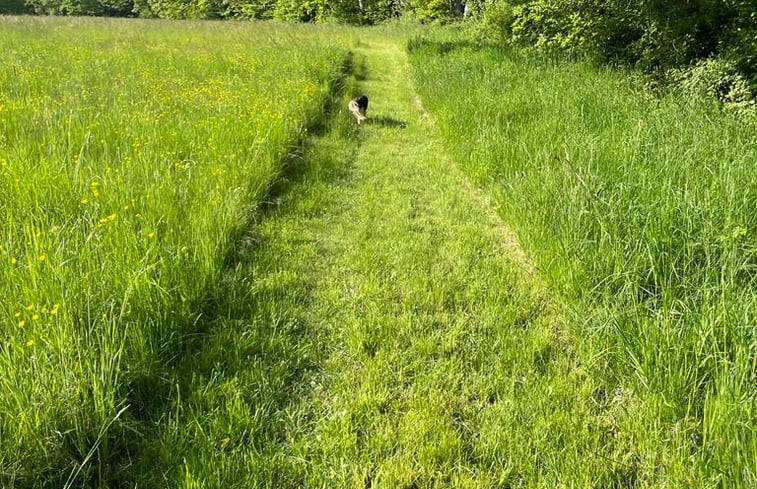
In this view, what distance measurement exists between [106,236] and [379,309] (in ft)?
5.36

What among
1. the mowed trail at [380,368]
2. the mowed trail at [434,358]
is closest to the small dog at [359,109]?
the mowed trail at [434,358]

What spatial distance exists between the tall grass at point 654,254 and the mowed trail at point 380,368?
0.23 metres

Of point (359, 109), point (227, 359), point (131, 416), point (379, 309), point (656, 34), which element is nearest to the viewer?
point (131, 416)

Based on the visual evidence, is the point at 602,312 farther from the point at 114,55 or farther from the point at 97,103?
the point at 114,55

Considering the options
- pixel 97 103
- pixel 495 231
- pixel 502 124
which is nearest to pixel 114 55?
pixel 97 103

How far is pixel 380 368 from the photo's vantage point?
2.38m

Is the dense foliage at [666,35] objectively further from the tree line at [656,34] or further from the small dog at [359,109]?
the small dog at [359,109]

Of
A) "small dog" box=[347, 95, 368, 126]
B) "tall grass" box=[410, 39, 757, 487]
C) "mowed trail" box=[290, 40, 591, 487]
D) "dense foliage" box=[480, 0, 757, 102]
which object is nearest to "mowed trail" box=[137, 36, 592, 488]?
"mowed trail" box=[290, 40, 591, 487]

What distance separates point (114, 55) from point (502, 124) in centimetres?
902

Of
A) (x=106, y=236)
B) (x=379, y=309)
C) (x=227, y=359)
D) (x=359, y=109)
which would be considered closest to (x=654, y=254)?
(x=379, y=309)

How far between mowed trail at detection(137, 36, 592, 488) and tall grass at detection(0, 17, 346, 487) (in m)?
0.25

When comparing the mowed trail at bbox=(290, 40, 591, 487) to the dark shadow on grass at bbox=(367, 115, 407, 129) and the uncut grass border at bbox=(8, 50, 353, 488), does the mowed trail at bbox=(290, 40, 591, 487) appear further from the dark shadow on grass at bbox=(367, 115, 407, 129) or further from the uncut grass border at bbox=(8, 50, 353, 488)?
the dark shadow on grass at bbox=(367, 115, 407, 129)

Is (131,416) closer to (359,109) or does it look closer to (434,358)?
(434,358)

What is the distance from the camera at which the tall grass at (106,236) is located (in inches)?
66.6
